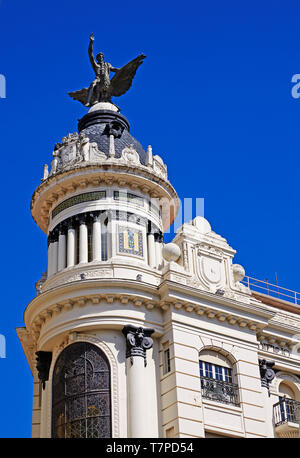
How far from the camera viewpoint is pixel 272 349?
145 feet

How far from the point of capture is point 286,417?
42531 mm

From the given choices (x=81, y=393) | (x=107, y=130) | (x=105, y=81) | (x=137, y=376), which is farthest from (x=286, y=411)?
(x=105, y=81)

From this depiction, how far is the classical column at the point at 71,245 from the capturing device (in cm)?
4238

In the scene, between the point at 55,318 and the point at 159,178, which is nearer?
the point at 55,318

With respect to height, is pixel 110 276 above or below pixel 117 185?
below

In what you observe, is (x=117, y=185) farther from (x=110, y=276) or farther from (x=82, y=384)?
(x=82, y=384)

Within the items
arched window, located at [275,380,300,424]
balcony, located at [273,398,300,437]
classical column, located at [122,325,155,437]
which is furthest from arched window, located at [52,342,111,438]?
arched window, located at [275,380,300,424]

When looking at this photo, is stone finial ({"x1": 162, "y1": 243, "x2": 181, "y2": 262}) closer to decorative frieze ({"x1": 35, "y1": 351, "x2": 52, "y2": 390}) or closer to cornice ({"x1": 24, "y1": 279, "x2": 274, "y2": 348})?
cornice ({"x1": 24, "y1": 279, "x2": 274, "y2": 348})

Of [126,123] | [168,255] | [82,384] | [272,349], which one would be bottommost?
[82,384]

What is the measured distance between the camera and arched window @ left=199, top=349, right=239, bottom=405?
39531 mm

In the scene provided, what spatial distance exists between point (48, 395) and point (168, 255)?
8.50 metres
